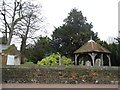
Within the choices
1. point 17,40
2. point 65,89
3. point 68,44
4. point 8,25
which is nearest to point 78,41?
point 68,44

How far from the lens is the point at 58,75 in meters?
9.70

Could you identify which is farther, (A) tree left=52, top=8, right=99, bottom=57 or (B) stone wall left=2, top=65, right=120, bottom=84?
(A) tree left=52, top=8, right=99, bottom=57

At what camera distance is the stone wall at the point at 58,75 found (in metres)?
9.61

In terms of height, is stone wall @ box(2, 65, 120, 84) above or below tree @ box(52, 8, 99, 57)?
below

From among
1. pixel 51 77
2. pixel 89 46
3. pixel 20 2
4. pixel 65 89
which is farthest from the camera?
pixel 20 2

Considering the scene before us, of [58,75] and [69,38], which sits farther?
[69,38]

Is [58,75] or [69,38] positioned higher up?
[69,38]

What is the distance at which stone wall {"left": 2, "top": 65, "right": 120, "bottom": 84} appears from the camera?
961 centimetres

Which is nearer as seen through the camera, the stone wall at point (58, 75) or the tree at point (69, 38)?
the stone wall at point (58, 75)

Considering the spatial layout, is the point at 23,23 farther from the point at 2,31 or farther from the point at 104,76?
the point at 104,76

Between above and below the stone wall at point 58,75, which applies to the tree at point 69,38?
above

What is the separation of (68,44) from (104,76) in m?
15.6

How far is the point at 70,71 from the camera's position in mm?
9859

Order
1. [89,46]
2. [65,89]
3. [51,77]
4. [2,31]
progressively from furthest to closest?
1. [2,31]
2. [89,46]
3. [51,77]
4. [65,89]
